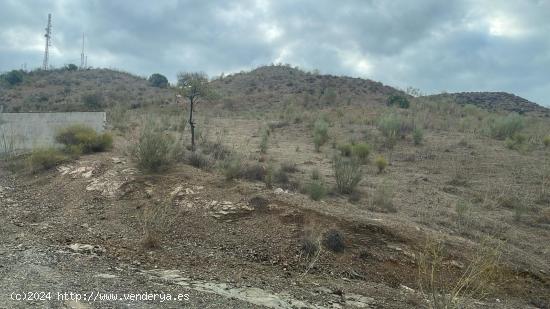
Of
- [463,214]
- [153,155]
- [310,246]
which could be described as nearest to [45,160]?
[153,155]

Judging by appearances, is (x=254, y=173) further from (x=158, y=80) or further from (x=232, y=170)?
(x=158, y=80)

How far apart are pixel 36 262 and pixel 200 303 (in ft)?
12.5

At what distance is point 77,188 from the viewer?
15.8m

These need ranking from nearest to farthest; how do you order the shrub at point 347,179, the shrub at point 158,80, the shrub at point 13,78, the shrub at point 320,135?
the shrub at point 347,179, the shrub at point 320,135, the shrub at point 13,78, the shrub at point 158,80

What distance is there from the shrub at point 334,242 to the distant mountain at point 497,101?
145 ft

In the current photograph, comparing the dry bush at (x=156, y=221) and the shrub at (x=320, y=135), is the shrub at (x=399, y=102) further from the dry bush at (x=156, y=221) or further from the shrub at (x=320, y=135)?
the dry bush at (x=156, y=221)

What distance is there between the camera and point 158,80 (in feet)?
222

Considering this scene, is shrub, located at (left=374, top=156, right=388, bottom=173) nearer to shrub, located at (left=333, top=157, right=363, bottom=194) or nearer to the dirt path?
shrub, located at (left=333, top=157, right=363, bottom=194)

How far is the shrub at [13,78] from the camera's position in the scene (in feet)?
190

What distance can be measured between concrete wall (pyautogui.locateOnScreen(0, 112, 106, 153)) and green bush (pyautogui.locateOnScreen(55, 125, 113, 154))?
1.22m

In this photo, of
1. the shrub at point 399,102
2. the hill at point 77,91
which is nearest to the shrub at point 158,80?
the hill at point 77,91

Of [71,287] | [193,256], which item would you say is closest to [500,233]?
[193,256]

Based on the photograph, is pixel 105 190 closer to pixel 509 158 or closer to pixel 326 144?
pixel 326 144

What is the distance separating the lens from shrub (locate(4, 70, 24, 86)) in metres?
58.0
